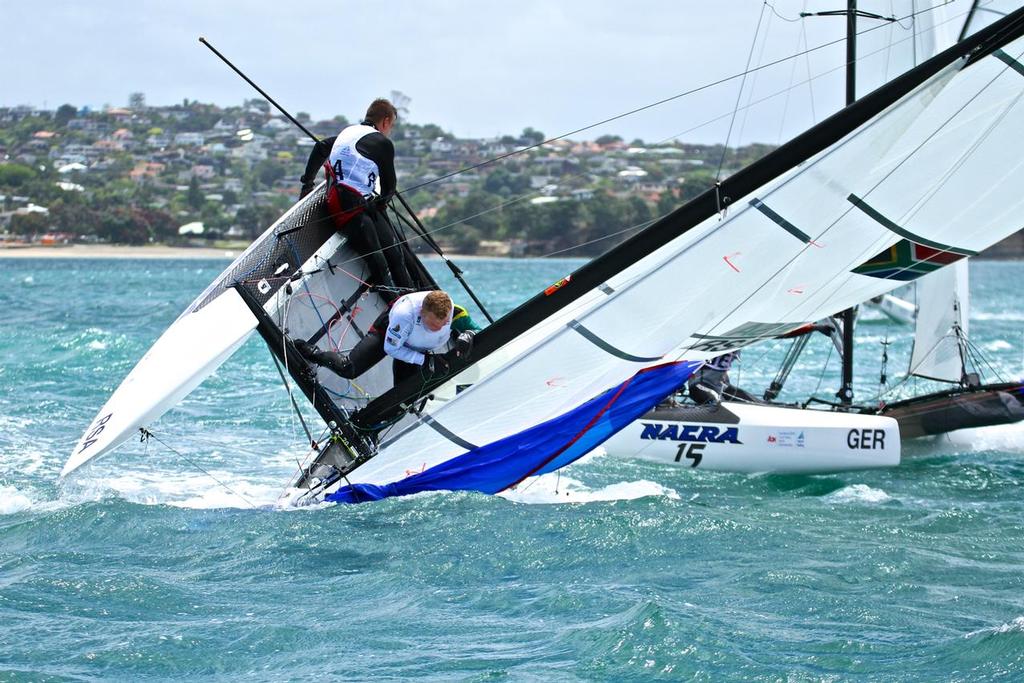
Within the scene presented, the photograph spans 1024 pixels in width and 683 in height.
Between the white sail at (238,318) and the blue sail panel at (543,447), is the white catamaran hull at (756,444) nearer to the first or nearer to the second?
the blue sail panel at (543,447)

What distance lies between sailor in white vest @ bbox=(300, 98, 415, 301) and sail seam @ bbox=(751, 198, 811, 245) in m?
2.01

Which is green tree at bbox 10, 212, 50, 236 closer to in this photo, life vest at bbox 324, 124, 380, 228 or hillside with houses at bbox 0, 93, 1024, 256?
hillside with houses at bbox 0, 93, 1024, 256

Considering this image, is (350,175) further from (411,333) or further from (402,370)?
(402,370)

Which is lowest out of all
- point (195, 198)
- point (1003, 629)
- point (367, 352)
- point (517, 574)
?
point (1003, 629)

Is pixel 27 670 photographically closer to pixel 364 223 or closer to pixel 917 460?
pixel 364 223

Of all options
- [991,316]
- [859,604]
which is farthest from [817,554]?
[991,316]

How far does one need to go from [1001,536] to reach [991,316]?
2455 centimetres

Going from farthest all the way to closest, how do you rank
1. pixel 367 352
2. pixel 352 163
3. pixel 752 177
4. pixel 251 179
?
pixel 251 179, pixel 352 163, pixel 367 352, pixel 752 177

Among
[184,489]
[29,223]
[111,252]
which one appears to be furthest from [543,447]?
[29,223]

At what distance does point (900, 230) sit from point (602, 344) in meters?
1.90

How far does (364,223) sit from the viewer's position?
7348 mm

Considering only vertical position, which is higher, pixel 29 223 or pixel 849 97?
pixel 29 223

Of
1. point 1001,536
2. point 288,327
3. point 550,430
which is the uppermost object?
point 288,327

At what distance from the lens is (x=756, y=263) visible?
21.9 feet
